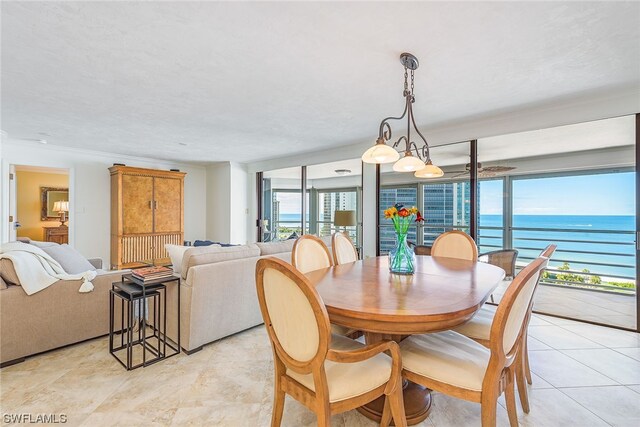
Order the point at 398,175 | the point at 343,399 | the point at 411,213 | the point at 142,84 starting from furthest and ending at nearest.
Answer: the point at 398,175 < the point at 142,84 < the point at 411,213 < the point at 343,399

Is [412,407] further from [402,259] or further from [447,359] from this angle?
[402,259]

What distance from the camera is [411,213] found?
196 cm

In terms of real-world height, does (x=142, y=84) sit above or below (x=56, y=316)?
above

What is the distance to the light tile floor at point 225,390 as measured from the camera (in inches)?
64.0

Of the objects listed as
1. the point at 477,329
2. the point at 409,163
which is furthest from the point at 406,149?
the point at 477,329

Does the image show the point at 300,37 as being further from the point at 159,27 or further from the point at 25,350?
the point at 25,350

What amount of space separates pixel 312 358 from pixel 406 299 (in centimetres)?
55

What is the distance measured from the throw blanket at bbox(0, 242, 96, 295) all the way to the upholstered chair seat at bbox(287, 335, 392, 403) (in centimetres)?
216

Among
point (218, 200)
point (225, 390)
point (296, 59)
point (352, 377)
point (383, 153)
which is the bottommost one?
point (225, 390)

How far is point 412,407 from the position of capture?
164 cm

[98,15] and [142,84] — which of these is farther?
[142,84]

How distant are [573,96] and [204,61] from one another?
344 cm

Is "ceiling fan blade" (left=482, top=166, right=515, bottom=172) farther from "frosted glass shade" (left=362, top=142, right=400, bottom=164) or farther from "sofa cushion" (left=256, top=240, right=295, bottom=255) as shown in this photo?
"sofa cushion" (left=256, top=240, right=295, bottom=255)

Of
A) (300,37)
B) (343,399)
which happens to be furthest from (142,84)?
(343,399)
